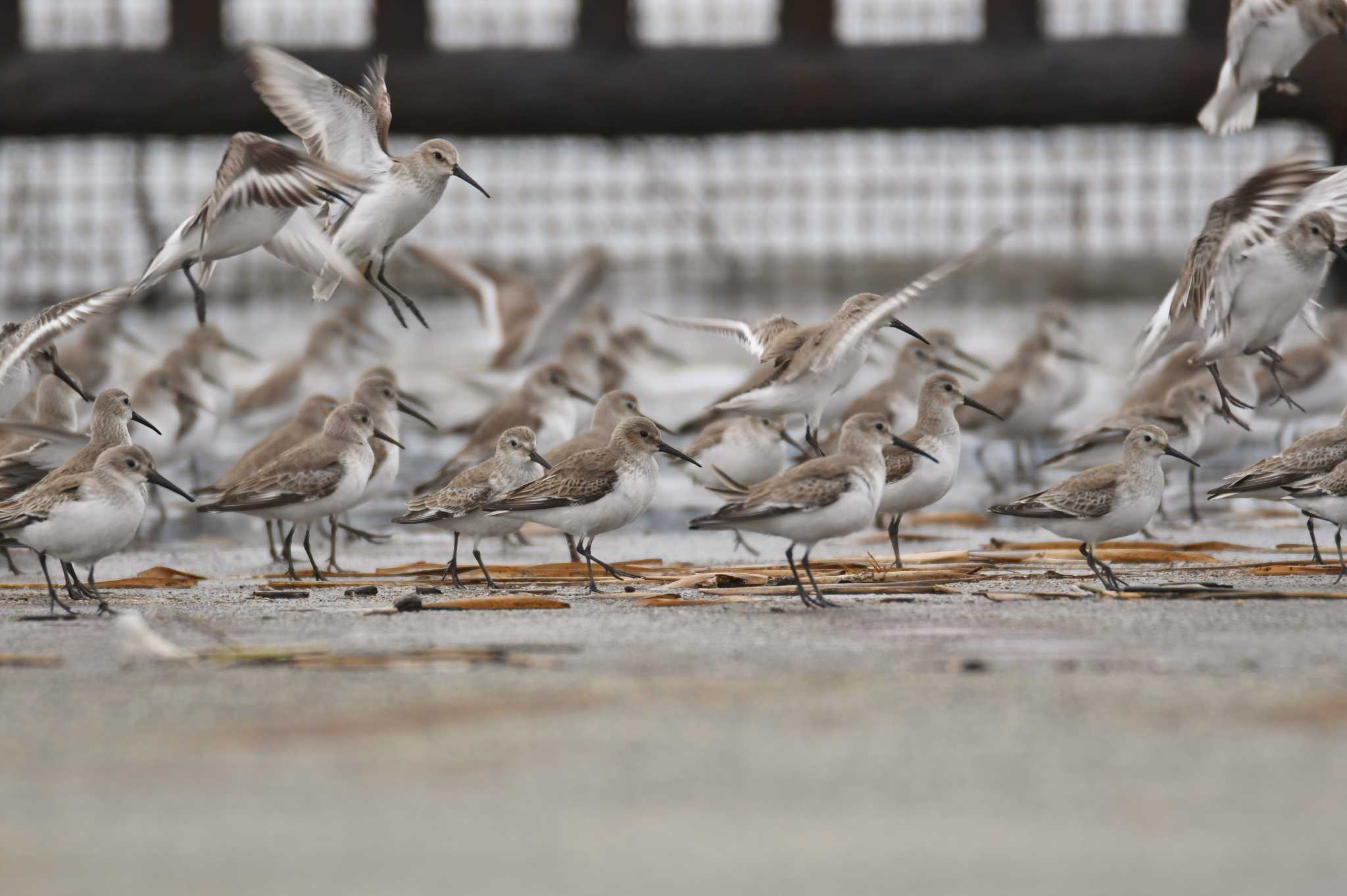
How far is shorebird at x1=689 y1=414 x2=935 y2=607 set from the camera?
5.82m

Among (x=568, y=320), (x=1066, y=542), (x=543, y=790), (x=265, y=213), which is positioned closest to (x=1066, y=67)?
(x=568, y=320)

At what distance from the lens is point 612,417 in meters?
8.36

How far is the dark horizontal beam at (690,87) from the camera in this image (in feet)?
37.8

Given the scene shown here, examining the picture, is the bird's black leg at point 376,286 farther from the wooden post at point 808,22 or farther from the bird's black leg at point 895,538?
the wooden post at point 808,22

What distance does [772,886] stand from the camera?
2426mm

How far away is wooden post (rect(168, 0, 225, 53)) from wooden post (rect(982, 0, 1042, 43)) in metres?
4.78

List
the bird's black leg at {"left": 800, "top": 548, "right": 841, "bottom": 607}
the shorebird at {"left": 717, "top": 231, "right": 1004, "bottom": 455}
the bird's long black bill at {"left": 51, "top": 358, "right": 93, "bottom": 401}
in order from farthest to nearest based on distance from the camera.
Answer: the bird's long black bill at {"left": 51, "top": 358, "right": 93, "bottom": 401}, the shorebird at {"left": 717, "top": 231, "right": 1004, "bottom": 455}, the bird's black leg at {"left": 800, "top": 548, "right": 841, "bottom": 607}

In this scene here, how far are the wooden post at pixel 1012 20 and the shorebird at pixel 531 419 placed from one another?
3.89 metres

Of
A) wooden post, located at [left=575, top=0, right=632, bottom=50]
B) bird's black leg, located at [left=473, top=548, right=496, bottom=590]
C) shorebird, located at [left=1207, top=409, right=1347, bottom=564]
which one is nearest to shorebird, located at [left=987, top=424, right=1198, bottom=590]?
shorebird, located at [left=1207, top=409, right=1347, bottom=564]

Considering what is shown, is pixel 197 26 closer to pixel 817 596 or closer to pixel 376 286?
pixel 376 286

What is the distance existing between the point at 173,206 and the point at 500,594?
42.5ft

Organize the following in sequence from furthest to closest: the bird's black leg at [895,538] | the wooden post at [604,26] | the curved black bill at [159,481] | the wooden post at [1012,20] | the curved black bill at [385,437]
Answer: the wooden post at [604,26] → the wooden post at [1012,20] → the curved black bill at [385,437] → the bird's black leg at [895,538] → the curved black bill at [159,481]

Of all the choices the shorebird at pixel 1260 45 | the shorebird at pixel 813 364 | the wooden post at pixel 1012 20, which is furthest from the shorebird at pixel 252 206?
the wooden post at pixel 1012 20

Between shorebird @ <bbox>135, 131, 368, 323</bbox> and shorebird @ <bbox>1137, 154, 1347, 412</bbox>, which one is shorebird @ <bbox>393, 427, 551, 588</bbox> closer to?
shorebird @ <bbox>135, 131, 368, 323</bbox>
